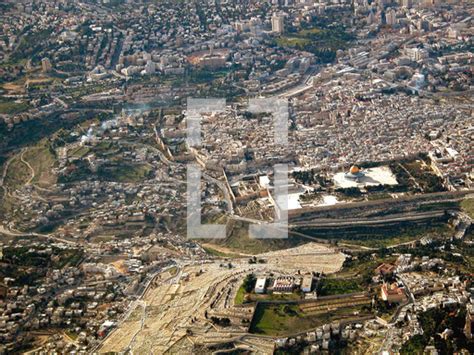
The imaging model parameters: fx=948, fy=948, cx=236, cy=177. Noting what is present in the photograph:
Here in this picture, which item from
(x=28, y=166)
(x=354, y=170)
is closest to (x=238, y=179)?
(x=354, y=170)

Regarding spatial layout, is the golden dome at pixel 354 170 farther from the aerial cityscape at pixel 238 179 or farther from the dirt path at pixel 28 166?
the dirt path at pixel 28 166

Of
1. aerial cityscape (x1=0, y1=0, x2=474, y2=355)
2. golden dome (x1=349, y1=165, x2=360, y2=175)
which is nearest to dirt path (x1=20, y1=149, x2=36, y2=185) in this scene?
aerial cityscape (x1=0, y1=0, x2=474, y2=355)

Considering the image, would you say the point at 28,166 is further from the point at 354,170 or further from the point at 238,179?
the point at 354,170

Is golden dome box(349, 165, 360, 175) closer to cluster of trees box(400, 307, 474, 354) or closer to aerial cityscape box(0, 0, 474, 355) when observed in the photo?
aerial cityscape box(0, 0, 474, 355)

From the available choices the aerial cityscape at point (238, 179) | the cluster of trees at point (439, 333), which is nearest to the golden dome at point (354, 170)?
the aerial cityscape at point (238, 179)

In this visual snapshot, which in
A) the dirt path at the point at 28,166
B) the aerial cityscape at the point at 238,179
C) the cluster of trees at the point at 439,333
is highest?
the cluster of trees at the point at 439,333

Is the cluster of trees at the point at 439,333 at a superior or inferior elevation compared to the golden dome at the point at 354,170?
superior

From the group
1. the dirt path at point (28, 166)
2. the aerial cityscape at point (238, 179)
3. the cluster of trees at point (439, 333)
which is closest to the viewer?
the cluster of trees at point (439, 333)

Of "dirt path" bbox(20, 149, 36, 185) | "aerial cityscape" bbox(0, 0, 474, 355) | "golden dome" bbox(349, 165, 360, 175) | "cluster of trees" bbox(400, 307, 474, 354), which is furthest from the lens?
"dirt path" bbox(20, 149, 36, 185)
